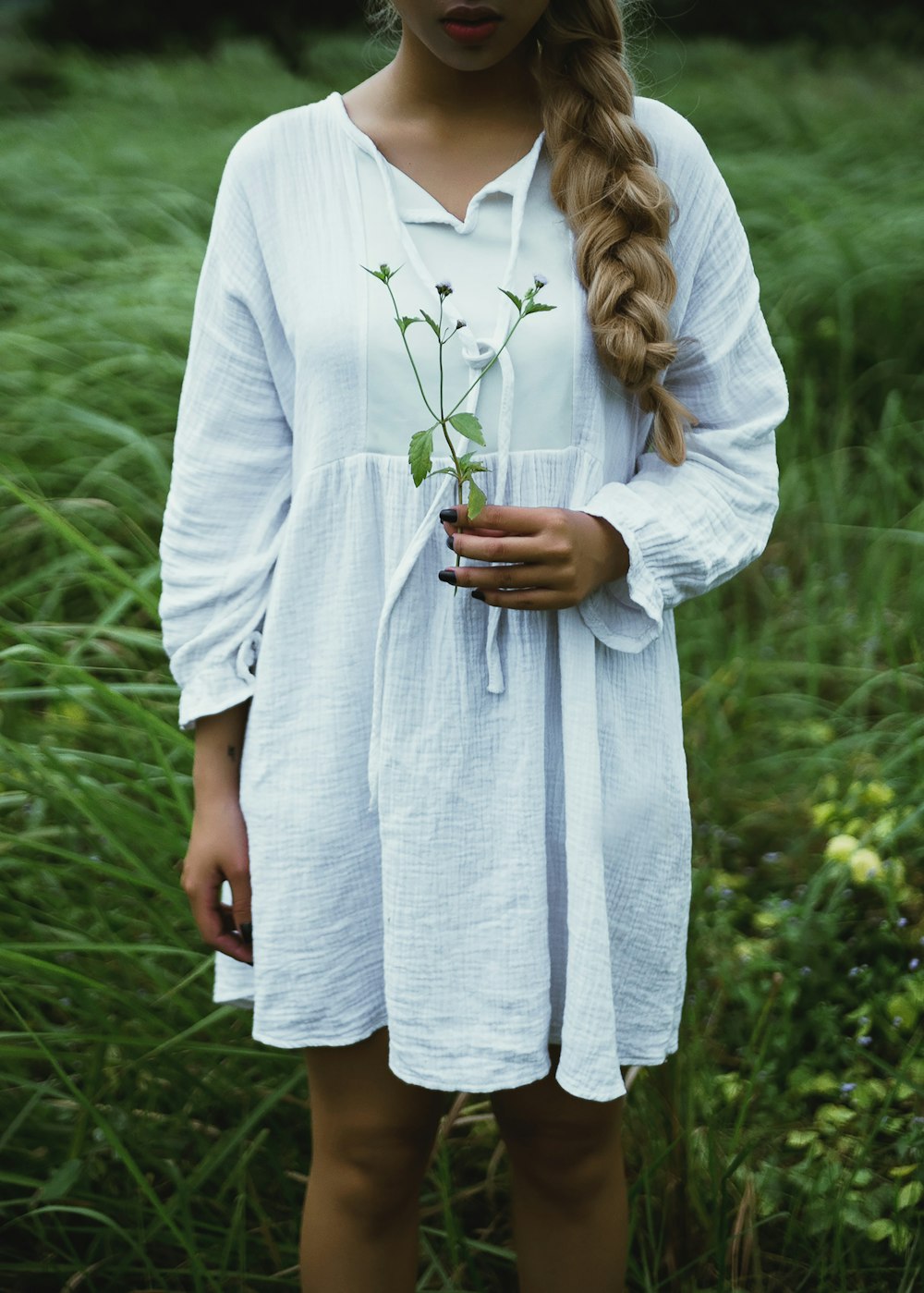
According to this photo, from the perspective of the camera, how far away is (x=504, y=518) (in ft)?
4.17

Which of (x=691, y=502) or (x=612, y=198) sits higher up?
(x=612, y=198)

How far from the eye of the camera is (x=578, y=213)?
53.5 inches

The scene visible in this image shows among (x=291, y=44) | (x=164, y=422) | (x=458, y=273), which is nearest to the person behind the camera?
(x=458, y=273)

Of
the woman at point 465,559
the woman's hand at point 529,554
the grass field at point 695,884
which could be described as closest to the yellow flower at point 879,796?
the grass field at point 695,884

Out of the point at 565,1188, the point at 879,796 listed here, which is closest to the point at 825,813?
the point at 879,796

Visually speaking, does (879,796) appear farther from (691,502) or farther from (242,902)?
(242,902)

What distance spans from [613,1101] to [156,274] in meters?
3.05

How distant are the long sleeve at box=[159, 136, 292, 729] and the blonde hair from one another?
35cm

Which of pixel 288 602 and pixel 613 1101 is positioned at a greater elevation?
pixel 288 602

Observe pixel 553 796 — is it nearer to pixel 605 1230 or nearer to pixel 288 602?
pixel 288 602

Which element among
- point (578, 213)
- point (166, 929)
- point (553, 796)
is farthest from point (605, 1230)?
point (578, 213)

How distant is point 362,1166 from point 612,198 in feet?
3.62

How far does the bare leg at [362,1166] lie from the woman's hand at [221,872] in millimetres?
164

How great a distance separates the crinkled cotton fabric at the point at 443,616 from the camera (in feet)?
4.44
